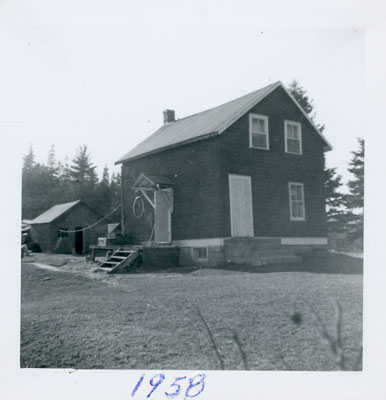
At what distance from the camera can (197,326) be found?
6.16 meters

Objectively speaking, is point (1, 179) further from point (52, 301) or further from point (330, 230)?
point (330, 230)

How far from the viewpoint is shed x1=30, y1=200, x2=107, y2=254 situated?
82.8ft

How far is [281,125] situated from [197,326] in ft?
38.1

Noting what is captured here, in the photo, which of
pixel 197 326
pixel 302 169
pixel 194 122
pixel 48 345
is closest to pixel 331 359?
pixel 197 326

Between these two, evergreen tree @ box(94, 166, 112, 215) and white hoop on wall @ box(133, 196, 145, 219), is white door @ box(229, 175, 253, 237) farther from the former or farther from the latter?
evergreen tree @ box(94, 166, 112, 215)

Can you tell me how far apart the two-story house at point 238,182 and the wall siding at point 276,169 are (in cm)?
4

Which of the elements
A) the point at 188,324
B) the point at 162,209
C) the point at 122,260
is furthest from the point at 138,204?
the point at 188,324

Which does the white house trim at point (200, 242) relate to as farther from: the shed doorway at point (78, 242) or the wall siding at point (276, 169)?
the shed doorway at point (78, 242)

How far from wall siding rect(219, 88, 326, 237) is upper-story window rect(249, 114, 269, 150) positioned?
0.17m

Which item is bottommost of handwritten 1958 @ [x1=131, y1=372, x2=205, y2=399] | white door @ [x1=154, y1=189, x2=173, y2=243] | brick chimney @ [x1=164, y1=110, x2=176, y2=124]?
handwritten 1958 @ [x1=131, y1=372, x2=205, y2=399]

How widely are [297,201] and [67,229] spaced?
605 inches

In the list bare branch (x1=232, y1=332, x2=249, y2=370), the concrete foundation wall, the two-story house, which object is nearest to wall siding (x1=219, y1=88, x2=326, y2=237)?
the two-story house

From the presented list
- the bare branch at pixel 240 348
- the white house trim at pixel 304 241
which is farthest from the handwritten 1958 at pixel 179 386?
the white house trim at pixel 304 241

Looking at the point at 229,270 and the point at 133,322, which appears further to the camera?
the point at 229,270
